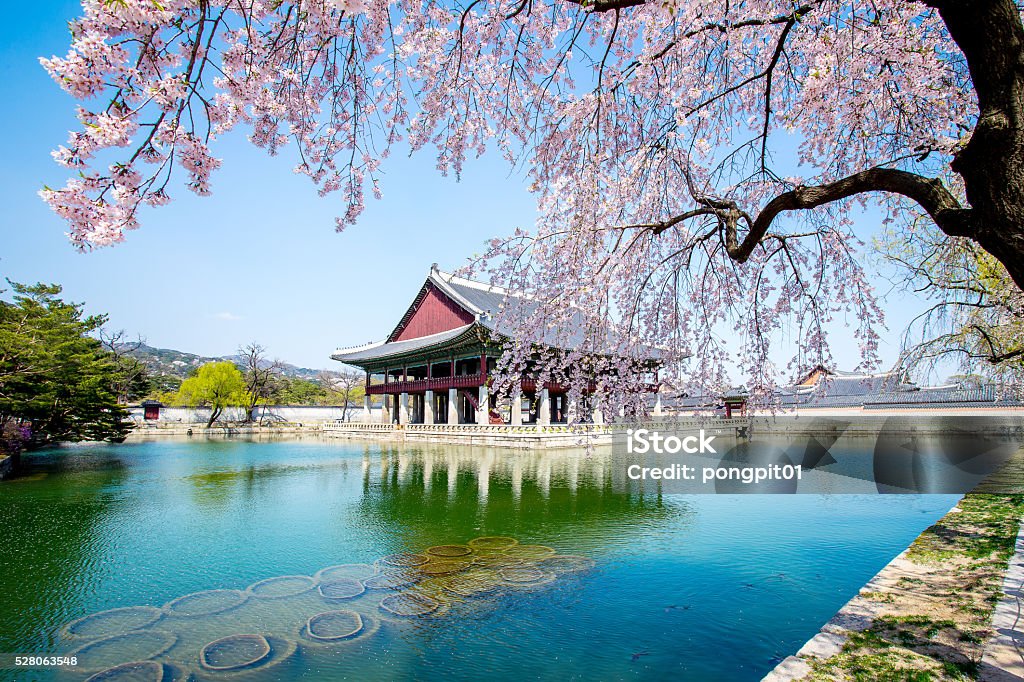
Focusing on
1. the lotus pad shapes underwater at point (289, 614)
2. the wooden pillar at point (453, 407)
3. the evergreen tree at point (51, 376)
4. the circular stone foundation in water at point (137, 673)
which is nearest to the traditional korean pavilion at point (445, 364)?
the wooden pillar at point (453, 407)

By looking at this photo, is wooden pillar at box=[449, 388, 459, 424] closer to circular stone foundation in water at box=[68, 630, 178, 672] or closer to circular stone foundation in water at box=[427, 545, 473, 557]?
circular stone foundation in water at box=[427, 545, 473, 557]

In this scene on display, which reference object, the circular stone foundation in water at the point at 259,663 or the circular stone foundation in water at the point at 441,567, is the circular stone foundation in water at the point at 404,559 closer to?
the circular stone foundation in water at the point at 441,567

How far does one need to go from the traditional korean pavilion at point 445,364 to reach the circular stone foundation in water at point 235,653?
1789cm

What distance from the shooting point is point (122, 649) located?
4.25m

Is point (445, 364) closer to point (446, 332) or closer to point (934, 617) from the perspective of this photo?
point (446, 332)

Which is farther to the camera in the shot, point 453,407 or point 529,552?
point 453,407

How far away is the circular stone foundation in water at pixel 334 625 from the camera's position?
4.50 meters

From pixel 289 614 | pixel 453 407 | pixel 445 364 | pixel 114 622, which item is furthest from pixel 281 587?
pixel 445 364

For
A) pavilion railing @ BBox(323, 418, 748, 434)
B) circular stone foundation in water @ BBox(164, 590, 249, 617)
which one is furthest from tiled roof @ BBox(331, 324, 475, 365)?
circular stone foundation in water @ BBox(164, 590, 249, 617)

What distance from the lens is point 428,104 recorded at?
4.05 meters

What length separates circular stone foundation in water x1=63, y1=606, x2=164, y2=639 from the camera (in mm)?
4566

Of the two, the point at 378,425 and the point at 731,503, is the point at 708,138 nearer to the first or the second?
the point at 731,503

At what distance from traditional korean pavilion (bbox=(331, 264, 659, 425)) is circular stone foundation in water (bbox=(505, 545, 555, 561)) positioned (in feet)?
50.5

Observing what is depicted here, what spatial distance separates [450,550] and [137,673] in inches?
146
